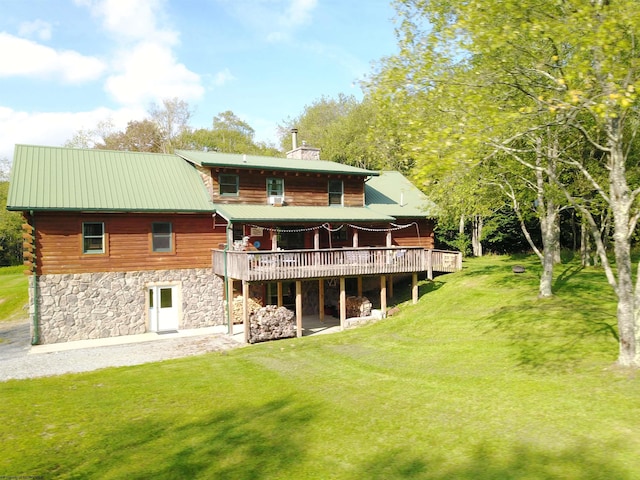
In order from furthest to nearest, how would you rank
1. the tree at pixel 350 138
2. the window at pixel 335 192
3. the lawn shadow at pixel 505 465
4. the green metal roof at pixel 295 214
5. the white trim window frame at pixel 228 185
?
1. the tree at pixel 350 138
2. the window at pixel 335 192
3. the white trim window frame at pixel 228 185
4. the green metal roof at pixel 295 214
5. the lawn shadow at pixel 505 465

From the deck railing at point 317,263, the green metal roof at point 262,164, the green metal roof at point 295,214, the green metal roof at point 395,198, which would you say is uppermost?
the green metal roof at point 262,164

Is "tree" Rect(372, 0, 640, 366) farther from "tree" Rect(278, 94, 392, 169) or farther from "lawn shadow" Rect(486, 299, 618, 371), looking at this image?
"tree" Rect(278, 94, 392, 169)

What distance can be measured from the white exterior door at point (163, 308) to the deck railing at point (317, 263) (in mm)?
2221

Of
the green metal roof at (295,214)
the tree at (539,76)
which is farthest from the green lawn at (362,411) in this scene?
the green metal roof at (295,214)

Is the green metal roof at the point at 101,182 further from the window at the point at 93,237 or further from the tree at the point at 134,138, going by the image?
the tree at the point at 134,138

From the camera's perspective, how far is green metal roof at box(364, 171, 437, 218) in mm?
26484

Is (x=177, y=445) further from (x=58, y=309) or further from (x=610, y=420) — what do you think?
(x=58, y=309)

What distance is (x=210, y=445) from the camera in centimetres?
852

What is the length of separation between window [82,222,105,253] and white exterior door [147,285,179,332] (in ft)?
9.24

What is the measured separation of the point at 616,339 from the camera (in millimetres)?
12938

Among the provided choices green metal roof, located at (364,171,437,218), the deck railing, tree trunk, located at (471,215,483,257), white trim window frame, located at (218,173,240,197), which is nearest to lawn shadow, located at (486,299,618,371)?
the deck railing

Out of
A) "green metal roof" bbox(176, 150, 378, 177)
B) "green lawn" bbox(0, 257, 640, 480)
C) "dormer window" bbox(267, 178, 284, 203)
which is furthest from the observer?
"dormer window" bbox(267, 178, 284, 203)

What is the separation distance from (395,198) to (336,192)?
15.9ft

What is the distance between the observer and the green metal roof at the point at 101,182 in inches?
747
